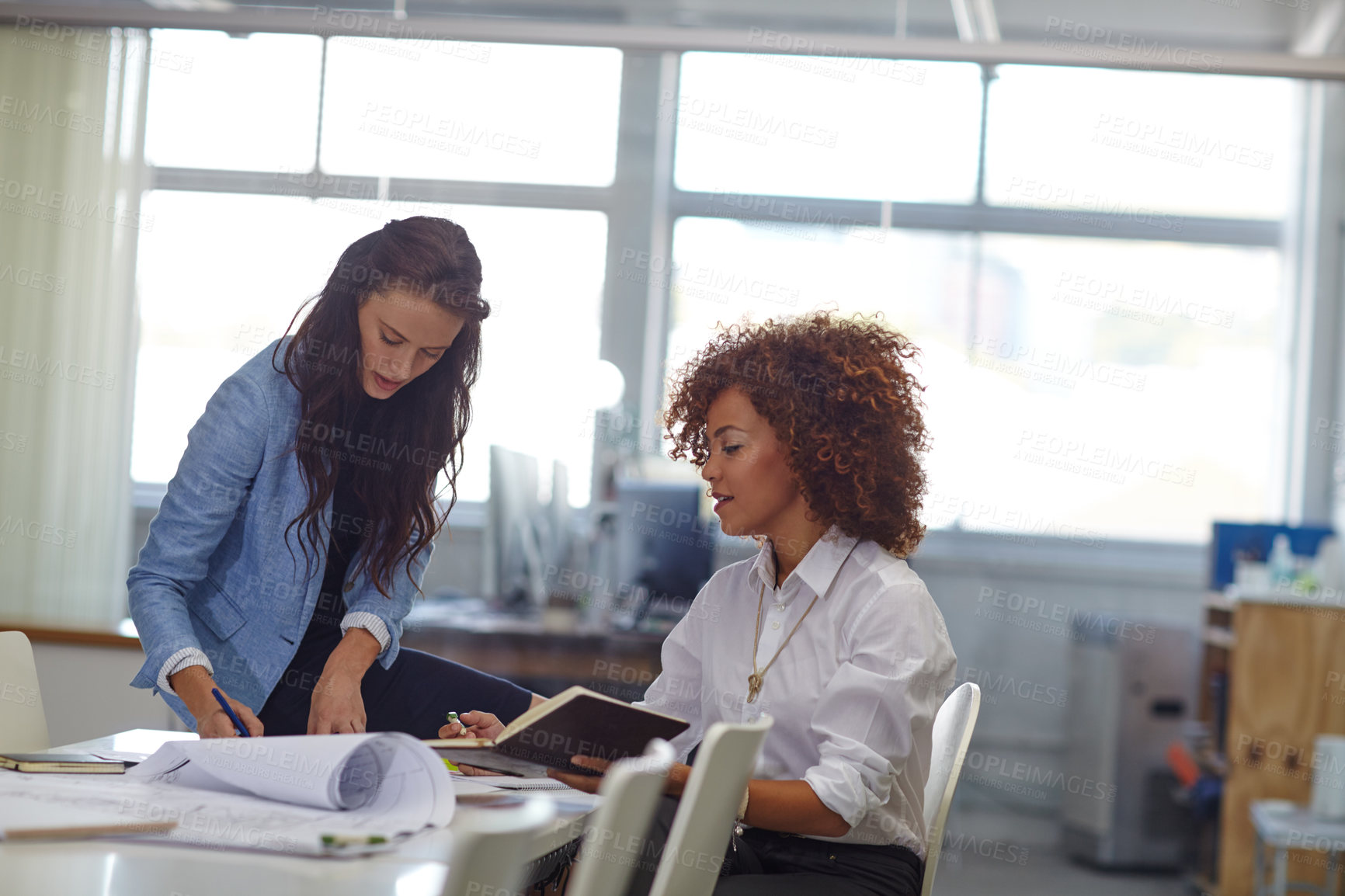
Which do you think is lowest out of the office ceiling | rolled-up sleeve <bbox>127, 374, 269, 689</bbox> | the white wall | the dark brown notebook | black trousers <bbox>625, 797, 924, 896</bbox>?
the white wall

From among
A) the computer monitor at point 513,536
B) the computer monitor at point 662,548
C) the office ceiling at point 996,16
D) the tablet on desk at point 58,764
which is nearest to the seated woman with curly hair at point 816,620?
the tablet on desk at point 58,764

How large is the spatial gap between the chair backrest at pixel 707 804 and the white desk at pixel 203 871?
0.46 feet

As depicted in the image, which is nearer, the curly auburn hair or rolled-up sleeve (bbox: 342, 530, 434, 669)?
the curly auburn hair

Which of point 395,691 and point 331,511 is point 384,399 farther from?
point 395,691

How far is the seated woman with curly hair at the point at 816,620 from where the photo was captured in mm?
1498

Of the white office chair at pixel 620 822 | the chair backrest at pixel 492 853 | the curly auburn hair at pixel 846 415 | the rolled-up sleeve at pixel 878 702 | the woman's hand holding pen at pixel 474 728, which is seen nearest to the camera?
the chair backrest at pixel 492 853

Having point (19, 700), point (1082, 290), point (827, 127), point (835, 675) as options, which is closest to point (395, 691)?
point (19, 700)

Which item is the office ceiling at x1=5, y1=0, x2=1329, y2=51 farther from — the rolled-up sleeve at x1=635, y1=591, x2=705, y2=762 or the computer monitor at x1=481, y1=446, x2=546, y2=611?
the rolled-up sleeve at x1=635, y1=591, x2=705, y2=762

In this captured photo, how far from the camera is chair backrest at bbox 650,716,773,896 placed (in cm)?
103

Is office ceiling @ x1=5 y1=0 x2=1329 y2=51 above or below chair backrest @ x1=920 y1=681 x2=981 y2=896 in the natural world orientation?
above

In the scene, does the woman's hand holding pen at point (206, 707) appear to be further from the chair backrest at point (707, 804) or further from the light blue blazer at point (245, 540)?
the chair backrest at point (707, 804)

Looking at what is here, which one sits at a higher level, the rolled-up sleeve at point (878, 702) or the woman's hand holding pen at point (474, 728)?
the rolled-up sleeve at point (878, 702)

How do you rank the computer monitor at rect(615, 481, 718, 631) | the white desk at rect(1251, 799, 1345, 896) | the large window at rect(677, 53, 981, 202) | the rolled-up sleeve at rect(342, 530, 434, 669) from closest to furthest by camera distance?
the rolled-up sleeve at rect(342, 530, 434, 669)
the white desk at rect(1251, 799, 1345, 896)
the computer monitor at rect(615, 481, 718, 631)
the large window at rect(677, 53, 981, 202)

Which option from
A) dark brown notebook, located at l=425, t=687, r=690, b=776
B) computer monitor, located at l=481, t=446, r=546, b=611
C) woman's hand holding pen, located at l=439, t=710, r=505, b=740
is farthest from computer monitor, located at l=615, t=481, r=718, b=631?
dark brown notebook, located at l=425, t=687, r=690, b=776
